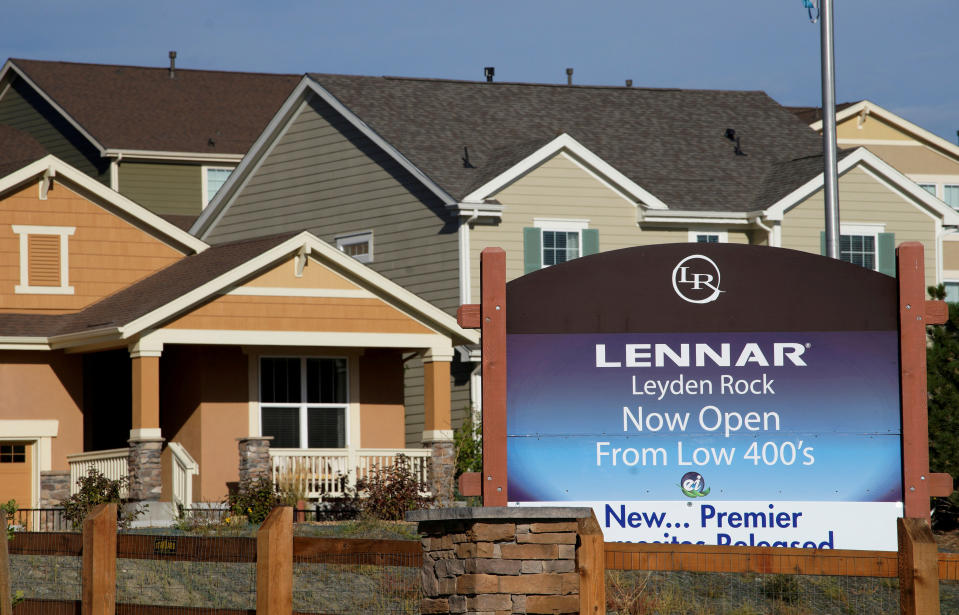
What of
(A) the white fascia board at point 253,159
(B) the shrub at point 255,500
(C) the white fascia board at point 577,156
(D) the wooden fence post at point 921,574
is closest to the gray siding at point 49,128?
(A) the white fascia board at point 253,159

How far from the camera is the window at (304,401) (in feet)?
80.7

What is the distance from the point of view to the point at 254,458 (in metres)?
22.0

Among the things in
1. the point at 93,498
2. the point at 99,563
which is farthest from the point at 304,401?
the point at 99,563

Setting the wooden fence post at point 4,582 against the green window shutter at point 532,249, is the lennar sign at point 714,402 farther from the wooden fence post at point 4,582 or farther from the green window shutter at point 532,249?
the green window shutter at point 532,249

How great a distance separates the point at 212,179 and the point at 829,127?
2372 centimetres

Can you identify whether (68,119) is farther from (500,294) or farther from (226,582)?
(500,294)

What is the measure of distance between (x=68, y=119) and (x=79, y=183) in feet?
51.9

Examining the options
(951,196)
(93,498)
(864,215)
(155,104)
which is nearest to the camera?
(93,498)

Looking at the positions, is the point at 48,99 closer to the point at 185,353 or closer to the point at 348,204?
the point at 348,204

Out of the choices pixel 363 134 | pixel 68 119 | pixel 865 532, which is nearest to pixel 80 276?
pixel 363 134

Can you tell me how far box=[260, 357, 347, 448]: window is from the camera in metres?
24.6

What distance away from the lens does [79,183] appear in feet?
83.3

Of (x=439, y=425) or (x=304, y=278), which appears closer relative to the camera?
(x=304, y=278)

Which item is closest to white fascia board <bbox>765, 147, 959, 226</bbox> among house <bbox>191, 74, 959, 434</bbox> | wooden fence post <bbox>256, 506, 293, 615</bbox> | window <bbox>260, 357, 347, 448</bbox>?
house <bbox>191, 74, 959, 434</bbox>
